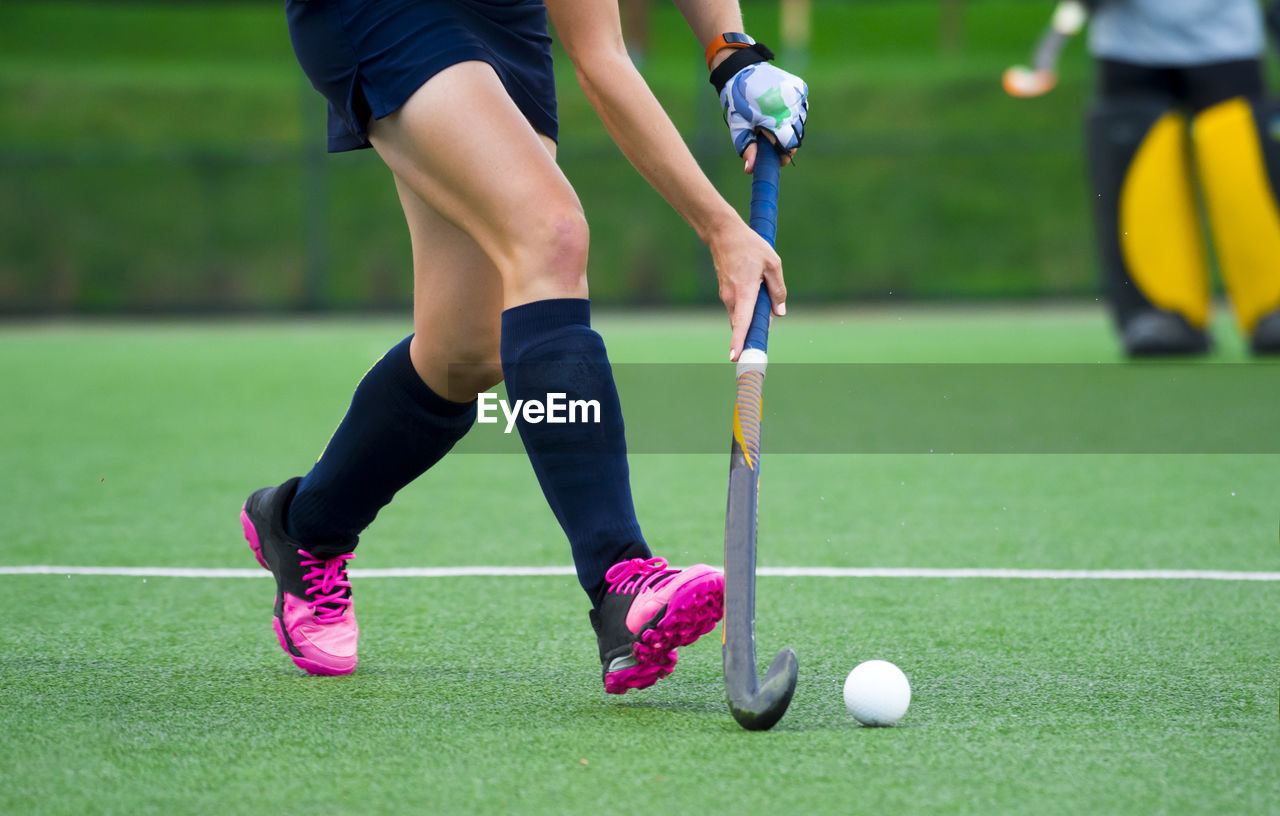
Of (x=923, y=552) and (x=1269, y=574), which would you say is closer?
(x=1269, y=574)

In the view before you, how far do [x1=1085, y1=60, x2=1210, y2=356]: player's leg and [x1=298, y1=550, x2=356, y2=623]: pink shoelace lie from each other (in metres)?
5.38

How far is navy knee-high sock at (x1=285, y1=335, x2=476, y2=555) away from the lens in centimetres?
246

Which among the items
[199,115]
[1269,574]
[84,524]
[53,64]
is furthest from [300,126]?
[1269,574]

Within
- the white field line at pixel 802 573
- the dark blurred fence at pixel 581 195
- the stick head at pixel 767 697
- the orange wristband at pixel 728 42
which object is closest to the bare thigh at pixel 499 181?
the orange wristband at pixel 728 42

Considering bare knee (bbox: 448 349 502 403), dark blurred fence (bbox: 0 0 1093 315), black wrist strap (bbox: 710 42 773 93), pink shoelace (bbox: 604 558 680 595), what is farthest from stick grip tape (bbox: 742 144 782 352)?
dark blurred fence (bbox: 0 0 1093 315)

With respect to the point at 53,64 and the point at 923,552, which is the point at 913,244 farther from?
the point at 53,64

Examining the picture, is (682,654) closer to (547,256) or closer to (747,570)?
(747,570)

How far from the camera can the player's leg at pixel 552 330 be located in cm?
211

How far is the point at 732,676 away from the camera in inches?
79.9

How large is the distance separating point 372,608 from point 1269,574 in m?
1.67

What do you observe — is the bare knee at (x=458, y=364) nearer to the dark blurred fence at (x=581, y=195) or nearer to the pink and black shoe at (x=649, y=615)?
the pink and black shoe at (x=649, y=615)

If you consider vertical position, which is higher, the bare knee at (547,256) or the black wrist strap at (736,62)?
the black wrist strap at (736,62)

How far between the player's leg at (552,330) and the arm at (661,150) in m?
0.12

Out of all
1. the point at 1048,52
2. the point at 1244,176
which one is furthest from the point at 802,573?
the point at 1048,52
